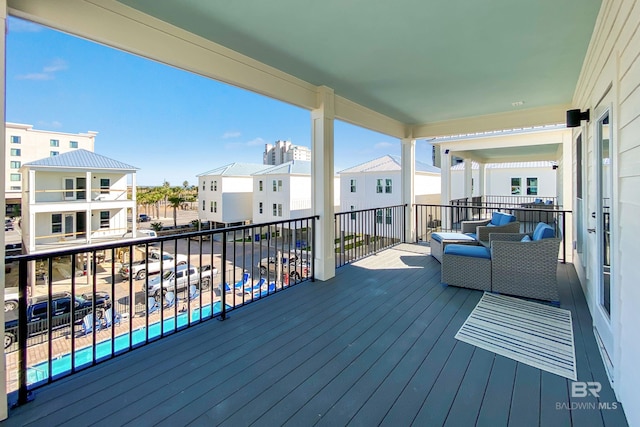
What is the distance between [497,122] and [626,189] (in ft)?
14.6

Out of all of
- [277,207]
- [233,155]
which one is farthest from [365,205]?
[233,155]

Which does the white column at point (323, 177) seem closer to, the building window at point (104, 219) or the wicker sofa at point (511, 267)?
Result: the wicker sofa at point (511, 267)

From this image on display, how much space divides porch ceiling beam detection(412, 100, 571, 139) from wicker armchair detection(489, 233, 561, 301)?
301cm

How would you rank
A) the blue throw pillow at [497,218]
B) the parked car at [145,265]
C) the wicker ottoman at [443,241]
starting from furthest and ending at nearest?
the blue throw pillow at [497,218]
the wicker ottoman at [443,241]
the parked car at [145,265]

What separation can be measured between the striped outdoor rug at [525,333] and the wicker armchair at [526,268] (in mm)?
159

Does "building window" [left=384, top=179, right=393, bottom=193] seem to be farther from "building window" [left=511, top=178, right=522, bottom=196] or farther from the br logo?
the br logo

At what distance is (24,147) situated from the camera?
2.72 m

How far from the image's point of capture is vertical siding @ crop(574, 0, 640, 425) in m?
1.48

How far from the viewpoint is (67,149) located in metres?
3.88

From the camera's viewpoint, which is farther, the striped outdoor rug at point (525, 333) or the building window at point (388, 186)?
the building window at point (388, 186)

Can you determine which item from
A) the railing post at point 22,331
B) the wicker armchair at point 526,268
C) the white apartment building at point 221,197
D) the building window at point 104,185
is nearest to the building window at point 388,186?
the white apartment building at point 221,197

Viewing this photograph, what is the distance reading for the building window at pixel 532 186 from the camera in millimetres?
16286

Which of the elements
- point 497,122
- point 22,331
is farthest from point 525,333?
point 497,122

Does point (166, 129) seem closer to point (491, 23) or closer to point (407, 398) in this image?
point (491, 23)
